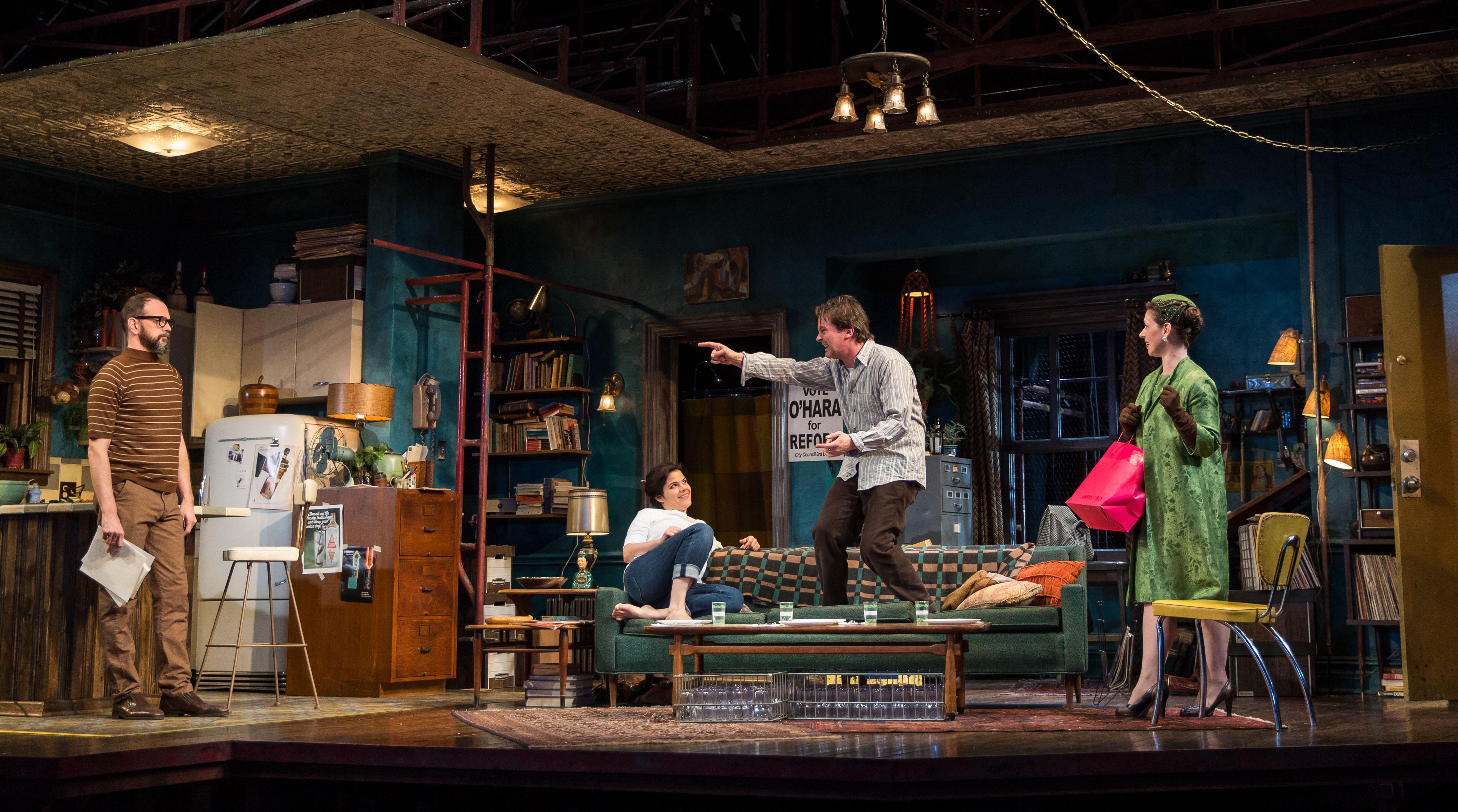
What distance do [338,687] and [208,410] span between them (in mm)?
2696

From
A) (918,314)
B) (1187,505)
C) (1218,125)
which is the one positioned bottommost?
(1187,505)

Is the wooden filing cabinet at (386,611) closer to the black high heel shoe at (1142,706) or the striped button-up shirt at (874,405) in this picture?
the striped button-up shirt at (874,405)

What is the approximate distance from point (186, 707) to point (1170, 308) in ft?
14.8

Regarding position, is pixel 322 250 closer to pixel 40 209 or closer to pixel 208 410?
pixel 208 410

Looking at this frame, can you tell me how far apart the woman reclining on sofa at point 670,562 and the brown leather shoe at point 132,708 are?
206 centimetres

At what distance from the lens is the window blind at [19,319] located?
9656 millimetres

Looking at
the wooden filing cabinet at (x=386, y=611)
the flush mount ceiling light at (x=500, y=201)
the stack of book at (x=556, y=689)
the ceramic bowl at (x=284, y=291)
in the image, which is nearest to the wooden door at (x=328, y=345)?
the ceramic bowl at (x=284, y=291)

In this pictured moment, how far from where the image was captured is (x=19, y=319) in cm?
977

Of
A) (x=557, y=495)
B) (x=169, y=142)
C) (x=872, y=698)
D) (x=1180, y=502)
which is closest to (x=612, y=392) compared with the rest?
(x=557, y=495)

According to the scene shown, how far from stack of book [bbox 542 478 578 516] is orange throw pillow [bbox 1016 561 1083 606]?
4.39m

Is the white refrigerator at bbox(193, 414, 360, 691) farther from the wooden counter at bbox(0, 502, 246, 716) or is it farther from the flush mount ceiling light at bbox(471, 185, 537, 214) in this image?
the flush mount ceiling light at bbox(471, 185, 537, 214)

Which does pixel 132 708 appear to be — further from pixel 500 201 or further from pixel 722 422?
pixel 722 422

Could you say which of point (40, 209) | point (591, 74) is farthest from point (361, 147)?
point (40, 209)

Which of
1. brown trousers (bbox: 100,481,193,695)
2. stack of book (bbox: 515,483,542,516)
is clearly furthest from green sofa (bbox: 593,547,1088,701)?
stack of book (bbox: 515,483,542,516)
